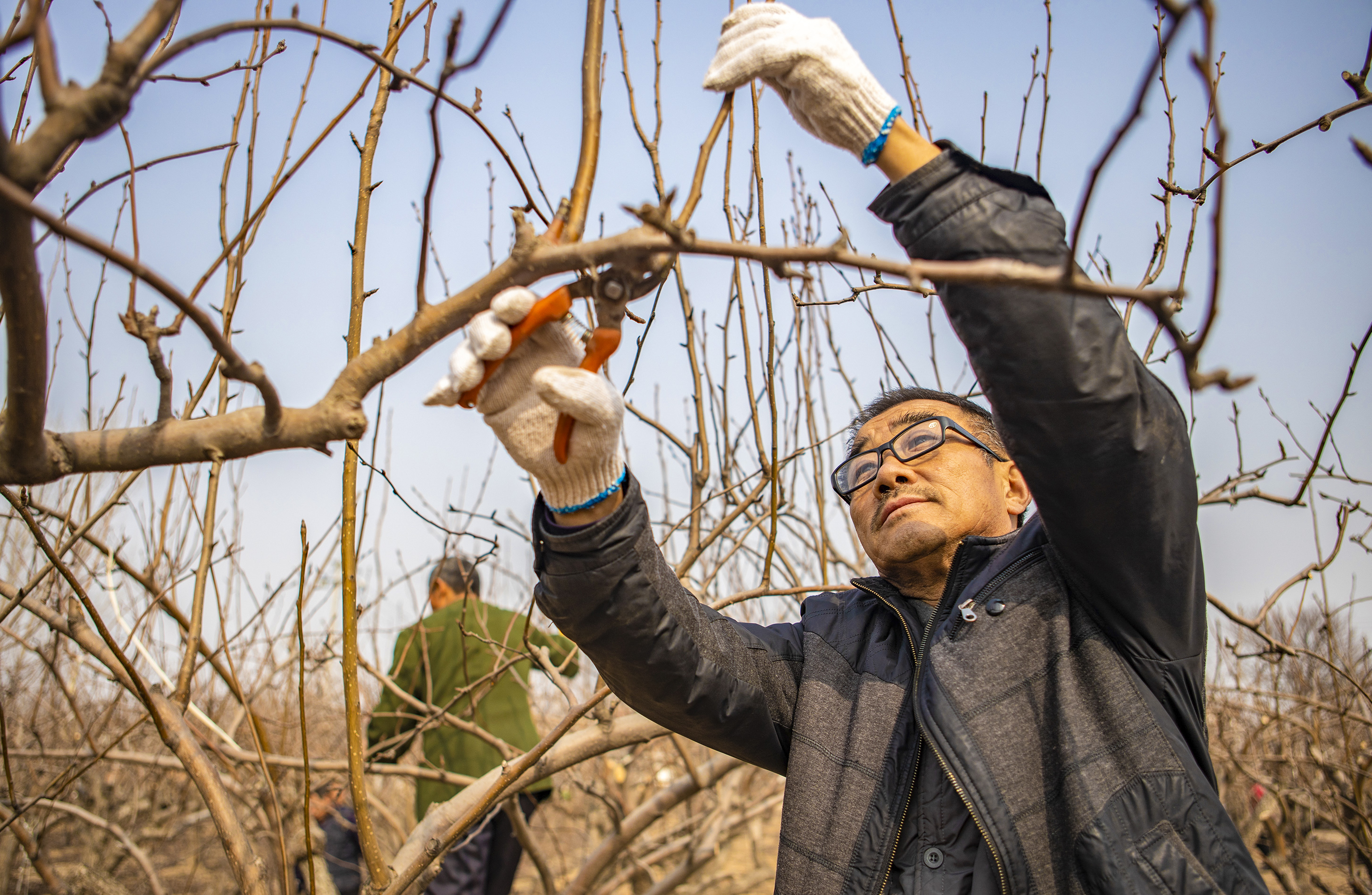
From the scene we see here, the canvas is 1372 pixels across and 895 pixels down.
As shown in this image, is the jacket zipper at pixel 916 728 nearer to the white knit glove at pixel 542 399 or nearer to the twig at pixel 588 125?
the white knit glove at pixel 542 399

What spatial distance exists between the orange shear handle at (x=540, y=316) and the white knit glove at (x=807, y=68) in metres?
0.41

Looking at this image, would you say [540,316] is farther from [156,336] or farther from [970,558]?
[970,558]

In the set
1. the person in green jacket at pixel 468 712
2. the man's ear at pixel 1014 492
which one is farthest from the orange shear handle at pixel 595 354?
the person in green jacket at pixel 468 712

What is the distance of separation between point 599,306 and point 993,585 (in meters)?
0.91

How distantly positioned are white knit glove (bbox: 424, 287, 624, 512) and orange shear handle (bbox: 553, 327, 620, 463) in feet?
0.06

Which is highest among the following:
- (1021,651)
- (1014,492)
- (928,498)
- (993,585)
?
(1014,492)

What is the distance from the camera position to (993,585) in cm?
155

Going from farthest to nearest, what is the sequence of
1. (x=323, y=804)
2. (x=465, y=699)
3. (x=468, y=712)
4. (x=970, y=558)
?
(x=323, y=804)
(x=465, y=699)
(x=468, y=712)
(x=970, y=558)

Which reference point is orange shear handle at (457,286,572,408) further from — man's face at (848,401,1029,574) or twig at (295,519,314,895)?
man's face at (848,401,1029,574)

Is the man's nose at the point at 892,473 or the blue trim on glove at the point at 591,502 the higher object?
the man's nose at the point at 892,473

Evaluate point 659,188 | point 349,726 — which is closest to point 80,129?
point 349,726

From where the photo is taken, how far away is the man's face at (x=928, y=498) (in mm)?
1770

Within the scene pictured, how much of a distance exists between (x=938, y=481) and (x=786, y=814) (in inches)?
29.6

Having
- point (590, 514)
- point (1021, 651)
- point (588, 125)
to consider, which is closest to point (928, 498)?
point (1021, 651)
